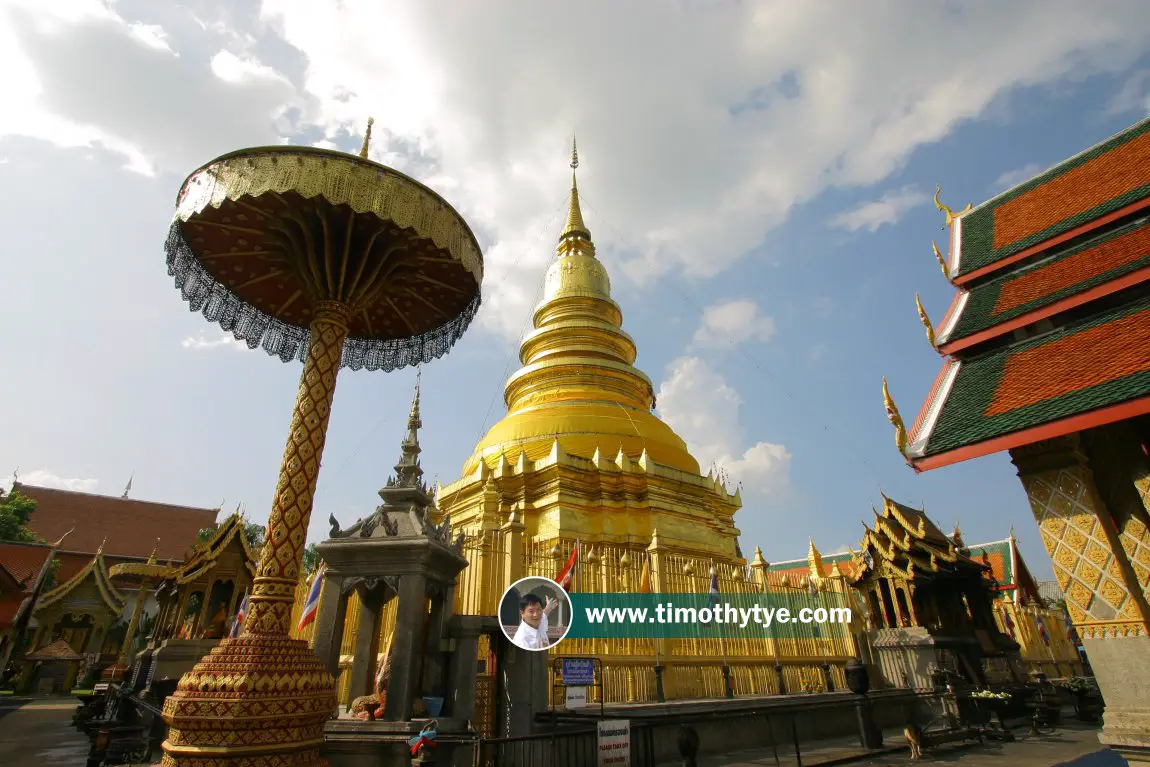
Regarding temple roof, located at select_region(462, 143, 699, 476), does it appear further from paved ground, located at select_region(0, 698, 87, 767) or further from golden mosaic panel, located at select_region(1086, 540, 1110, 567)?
golden mosaic panel, located at select_region(1086, 540, 1110, 567)

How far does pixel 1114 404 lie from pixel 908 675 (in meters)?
8.72

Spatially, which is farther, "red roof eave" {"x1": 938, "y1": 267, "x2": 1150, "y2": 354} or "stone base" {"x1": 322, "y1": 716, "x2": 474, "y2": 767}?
"red roof eave" {"x1": 938, "y1": 267, "x2": 1150, "y2": 354}

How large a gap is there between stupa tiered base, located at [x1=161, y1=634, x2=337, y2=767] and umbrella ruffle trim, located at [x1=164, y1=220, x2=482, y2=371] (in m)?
4.18

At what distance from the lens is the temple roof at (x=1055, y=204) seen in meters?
7.19

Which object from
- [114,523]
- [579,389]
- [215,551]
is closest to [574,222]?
[579,389]

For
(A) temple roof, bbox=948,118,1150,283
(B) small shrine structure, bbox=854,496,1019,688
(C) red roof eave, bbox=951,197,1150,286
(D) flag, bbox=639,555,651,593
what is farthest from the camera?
(B) small shrine structure, bbox=854,496,1019,688

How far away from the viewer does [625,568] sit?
30.7 feet

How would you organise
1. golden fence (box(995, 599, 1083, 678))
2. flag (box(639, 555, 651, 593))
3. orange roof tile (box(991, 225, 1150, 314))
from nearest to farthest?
orange roof tile (box(991, 225, 1150, 314)) < flag (box(639, 555, 651, 593)) < golden fence (box(995, 599, 1083, 678))

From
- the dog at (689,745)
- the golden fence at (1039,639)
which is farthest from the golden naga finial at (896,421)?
the golden fence at (1039,639)

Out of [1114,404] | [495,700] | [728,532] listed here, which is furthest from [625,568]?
[728,532]

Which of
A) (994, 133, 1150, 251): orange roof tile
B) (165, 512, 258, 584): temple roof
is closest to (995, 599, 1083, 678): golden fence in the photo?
(994, 133, 1150, 251): orange roof tile

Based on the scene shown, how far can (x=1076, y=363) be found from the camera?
530cm

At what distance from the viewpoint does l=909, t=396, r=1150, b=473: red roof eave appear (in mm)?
4402

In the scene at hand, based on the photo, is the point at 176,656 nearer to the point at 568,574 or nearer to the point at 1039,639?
the point at 568,574
